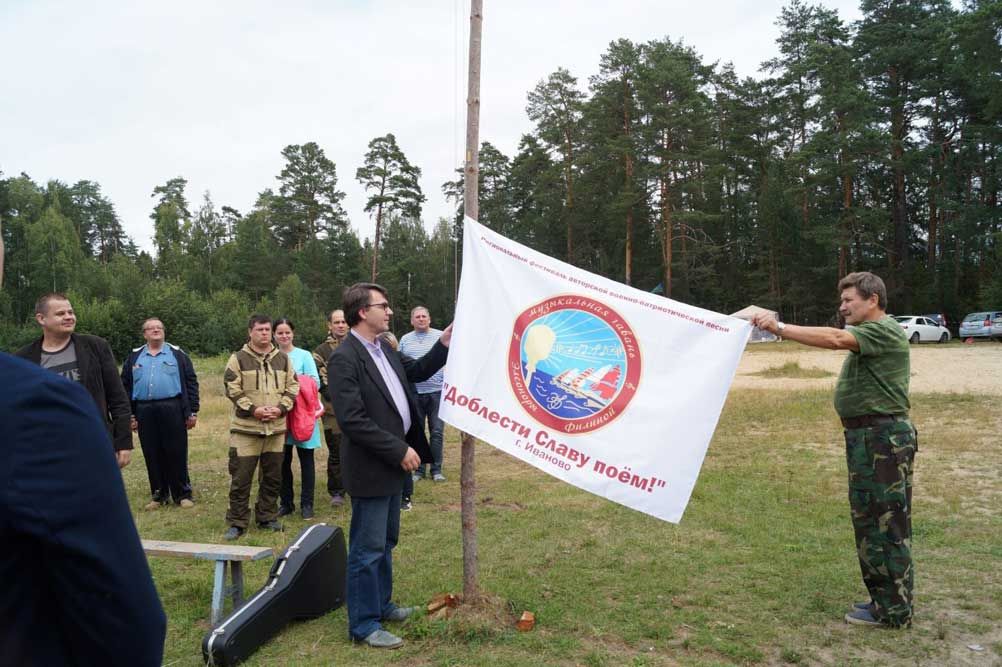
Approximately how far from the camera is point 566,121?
4872 cm

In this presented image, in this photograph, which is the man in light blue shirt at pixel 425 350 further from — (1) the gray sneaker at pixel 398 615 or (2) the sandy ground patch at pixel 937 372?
(2) the sandy ground patch at pixel 937 372

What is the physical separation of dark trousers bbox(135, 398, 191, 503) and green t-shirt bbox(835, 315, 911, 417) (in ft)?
22.1

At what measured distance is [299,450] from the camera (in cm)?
727

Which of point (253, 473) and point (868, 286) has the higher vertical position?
point (868, 286)

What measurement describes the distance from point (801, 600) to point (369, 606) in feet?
9.54

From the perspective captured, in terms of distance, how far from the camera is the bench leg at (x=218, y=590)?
14.5 feet

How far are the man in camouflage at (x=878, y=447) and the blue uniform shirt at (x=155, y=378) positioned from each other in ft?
20.9

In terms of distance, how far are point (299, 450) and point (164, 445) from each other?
1.74 metres

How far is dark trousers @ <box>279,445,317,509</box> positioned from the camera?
23.7 ft

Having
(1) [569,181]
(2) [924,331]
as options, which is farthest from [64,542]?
(1) [569,181]

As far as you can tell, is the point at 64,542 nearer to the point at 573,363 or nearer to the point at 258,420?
the point at 573,363

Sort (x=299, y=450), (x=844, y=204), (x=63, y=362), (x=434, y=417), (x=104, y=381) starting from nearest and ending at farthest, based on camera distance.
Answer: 1. (x=63, y=362)
2. (x=104, y=381)
3. (x=299, y=450)
4. (x=434, y=417)
5. (x=844, y=204)

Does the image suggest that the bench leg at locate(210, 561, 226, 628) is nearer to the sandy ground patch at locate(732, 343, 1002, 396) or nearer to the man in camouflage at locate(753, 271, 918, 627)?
the man in camouflage at locate(753, 271, 918, 627)

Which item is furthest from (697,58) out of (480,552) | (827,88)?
(480,552)
